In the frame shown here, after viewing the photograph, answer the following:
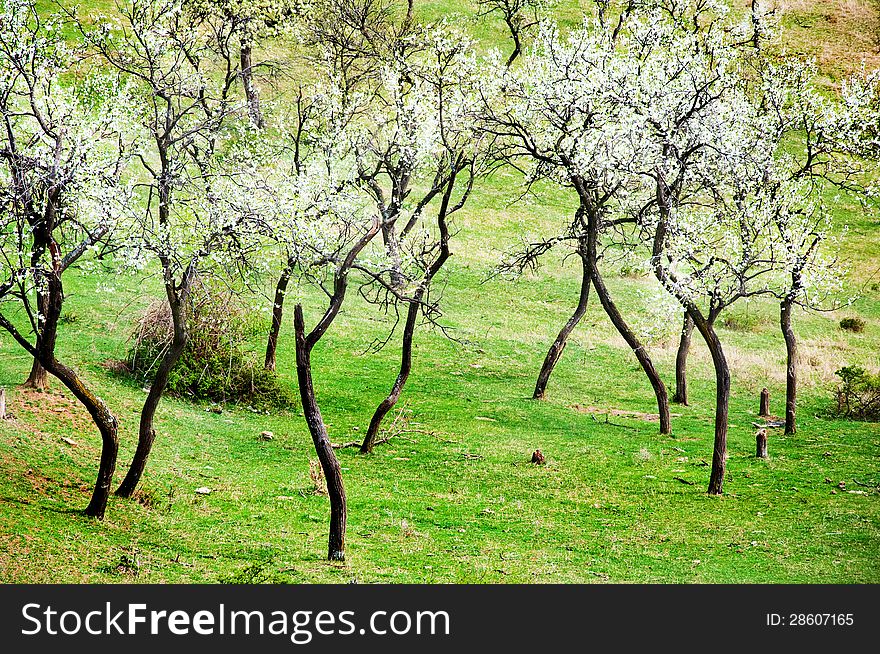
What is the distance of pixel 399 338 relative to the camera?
36.6 meters

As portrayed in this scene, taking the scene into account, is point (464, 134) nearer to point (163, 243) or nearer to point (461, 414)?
point (461, 414)

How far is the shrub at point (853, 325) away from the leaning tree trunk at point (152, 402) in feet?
129

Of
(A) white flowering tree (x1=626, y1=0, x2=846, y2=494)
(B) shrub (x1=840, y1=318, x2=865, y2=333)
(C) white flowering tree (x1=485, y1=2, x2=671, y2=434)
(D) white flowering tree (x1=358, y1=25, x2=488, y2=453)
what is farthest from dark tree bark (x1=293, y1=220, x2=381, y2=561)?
(B) shrub (x1=840, y1=318, x2=865, y2=333)

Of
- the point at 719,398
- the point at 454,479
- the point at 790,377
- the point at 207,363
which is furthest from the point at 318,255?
the point at 790,377

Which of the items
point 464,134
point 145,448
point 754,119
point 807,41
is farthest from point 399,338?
point 807,41

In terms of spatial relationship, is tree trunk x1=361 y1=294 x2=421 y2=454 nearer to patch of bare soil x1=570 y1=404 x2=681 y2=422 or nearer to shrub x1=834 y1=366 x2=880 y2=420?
patch of bare soil x1=570 y1=404 x2=681 y2=422

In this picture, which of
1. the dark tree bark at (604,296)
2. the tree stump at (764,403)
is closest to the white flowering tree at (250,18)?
the dark tree bark at (604,296)

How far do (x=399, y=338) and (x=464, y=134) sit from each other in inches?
549

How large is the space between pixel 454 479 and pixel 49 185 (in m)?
12.4

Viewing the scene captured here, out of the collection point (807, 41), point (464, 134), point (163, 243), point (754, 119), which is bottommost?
point (163, 243)

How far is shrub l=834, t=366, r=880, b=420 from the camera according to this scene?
31.6m

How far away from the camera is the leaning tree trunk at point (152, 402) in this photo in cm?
1571

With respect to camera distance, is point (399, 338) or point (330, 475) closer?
point (330, 475)

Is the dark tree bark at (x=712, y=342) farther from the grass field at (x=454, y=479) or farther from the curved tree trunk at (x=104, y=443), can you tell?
the curved tree trunk at (x=104, y=443)
